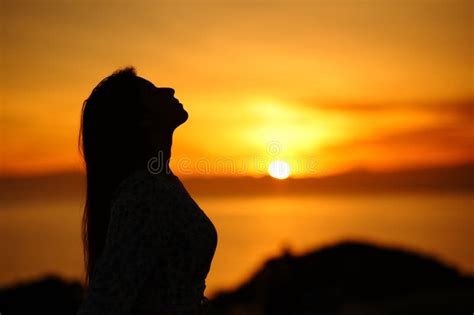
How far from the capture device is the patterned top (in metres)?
3.37

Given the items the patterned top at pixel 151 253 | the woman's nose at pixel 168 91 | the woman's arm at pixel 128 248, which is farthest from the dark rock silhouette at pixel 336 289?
the woman's arm at pixel 128 248

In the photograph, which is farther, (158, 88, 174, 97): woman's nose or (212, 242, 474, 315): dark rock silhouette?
(212, 242, 474, 315): dark rock silhouette

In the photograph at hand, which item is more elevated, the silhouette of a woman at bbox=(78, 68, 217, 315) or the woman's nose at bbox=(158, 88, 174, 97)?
the woman's nose at bbox=(158, 88, 174, 97)

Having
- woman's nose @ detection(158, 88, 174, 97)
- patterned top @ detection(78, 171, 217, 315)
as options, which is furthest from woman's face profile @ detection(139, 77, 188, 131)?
patterned top @ detection(78, 171, 217, 315)

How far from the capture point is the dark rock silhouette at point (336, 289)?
575 inches

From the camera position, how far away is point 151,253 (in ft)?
11.5

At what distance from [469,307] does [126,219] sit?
1117cm

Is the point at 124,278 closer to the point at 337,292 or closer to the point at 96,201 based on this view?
the point at 96,201

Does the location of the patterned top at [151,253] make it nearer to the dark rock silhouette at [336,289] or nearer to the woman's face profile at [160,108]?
the woman's face profile at [160,108]

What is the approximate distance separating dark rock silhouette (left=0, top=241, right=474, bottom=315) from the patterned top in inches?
401

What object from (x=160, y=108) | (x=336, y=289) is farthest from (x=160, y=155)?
(x=336, y=289)

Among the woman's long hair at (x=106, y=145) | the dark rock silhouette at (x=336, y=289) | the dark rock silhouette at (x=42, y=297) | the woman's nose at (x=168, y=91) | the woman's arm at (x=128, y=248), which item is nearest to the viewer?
the woman's arm at (x=128, y=248)

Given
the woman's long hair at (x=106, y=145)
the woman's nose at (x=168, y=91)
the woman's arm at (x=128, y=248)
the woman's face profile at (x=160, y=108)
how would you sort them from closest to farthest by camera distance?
the woman's arm at (x=128, y=248)
the woman's long hair at (x=106, y=145)
the woman's face profile at (x=160, y=108)
the woman's nose at (x=168, y=91)

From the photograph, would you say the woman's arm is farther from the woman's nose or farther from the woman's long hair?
the woman's nose
